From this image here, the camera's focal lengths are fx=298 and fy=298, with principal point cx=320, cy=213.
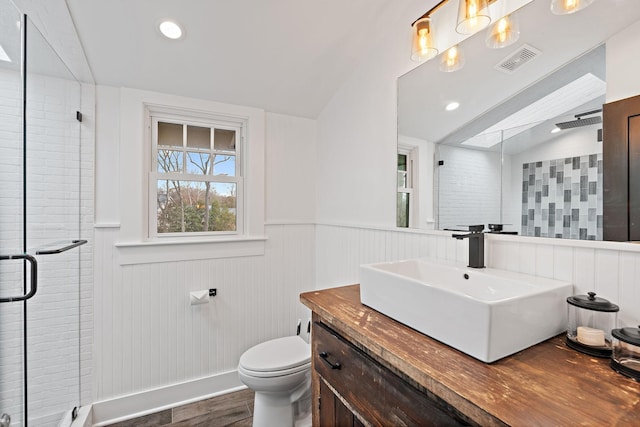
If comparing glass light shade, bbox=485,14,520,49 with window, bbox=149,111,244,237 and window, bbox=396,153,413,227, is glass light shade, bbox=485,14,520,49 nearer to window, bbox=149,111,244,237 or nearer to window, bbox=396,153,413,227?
window, bbox=396,153,413,227

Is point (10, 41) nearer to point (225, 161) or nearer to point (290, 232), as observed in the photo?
point (225, 161)

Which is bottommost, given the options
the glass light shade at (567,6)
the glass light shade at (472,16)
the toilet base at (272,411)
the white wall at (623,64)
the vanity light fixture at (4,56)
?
the toilet base at (272,411)

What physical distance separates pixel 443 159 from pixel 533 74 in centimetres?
45

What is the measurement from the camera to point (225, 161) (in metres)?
2.26

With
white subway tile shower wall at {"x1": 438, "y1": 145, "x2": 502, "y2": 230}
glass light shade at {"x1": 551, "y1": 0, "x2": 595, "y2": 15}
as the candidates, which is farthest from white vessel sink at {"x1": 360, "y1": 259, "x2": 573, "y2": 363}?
glass light shade at {"x1": 551, "y1": 0, "x2": 595, "y2": 15}

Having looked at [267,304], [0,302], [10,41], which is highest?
[10,41]

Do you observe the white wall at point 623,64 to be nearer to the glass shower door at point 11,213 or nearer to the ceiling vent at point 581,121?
the ceiling vent at point 581,121

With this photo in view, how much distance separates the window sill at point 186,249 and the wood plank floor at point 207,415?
97 centimetres

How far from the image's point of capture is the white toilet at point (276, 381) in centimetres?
162

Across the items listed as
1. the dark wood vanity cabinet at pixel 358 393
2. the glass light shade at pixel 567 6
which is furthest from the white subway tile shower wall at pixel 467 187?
the dark wood vanity cabinet at pixel 358 393

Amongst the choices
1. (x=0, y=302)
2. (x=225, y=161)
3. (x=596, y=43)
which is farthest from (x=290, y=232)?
(x=596, y=43)

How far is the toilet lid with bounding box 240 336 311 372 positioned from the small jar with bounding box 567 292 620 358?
51.0 inches

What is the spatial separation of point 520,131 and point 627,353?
0.75 meters

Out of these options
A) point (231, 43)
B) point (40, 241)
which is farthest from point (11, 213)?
point (231, 43)
